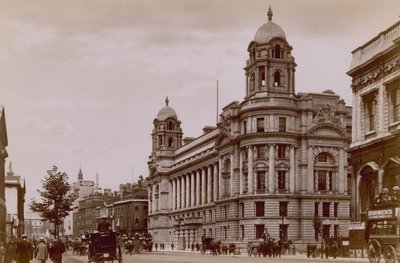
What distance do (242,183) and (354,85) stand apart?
4280 centimetres

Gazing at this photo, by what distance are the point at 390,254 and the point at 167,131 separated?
4669 inches

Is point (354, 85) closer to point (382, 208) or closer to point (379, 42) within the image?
point (379, 42)

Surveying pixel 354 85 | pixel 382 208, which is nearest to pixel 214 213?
pixel 354 85

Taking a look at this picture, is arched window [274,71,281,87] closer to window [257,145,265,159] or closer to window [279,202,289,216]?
window [257,145,265,159]

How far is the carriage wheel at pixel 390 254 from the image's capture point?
25.4m

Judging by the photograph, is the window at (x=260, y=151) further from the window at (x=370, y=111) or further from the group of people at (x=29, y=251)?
the group of people at (x=29, y=251)

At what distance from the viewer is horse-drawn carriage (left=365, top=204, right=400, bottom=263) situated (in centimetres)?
2581

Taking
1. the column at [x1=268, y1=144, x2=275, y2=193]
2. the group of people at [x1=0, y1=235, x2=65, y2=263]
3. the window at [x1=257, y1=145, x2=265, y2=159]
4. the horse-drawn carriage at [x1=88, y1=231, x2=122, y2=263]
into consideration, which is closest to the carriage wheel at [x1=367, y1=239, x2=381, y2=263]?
the horse-drawn carriage at [x1=88, y1=231, x2=122, y2=263]

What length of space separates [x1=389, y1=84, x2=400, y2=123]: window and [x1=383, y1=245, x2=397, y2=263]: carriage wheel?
1803 centimetres

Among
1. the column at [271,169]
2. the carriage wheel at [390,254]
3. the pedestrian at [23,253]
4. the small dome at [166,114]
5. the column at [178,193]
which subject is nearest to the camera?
the carriage wheel at [390,254]

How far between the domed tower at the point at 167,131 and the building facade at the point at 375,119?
9474cm

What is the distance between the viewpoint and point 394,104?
4353cm

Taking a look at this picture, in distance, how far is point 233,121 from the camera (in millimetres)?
93000

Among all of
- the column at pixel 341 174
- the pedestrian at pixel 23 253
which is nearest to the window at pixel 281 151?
the column at pixel 341 174
